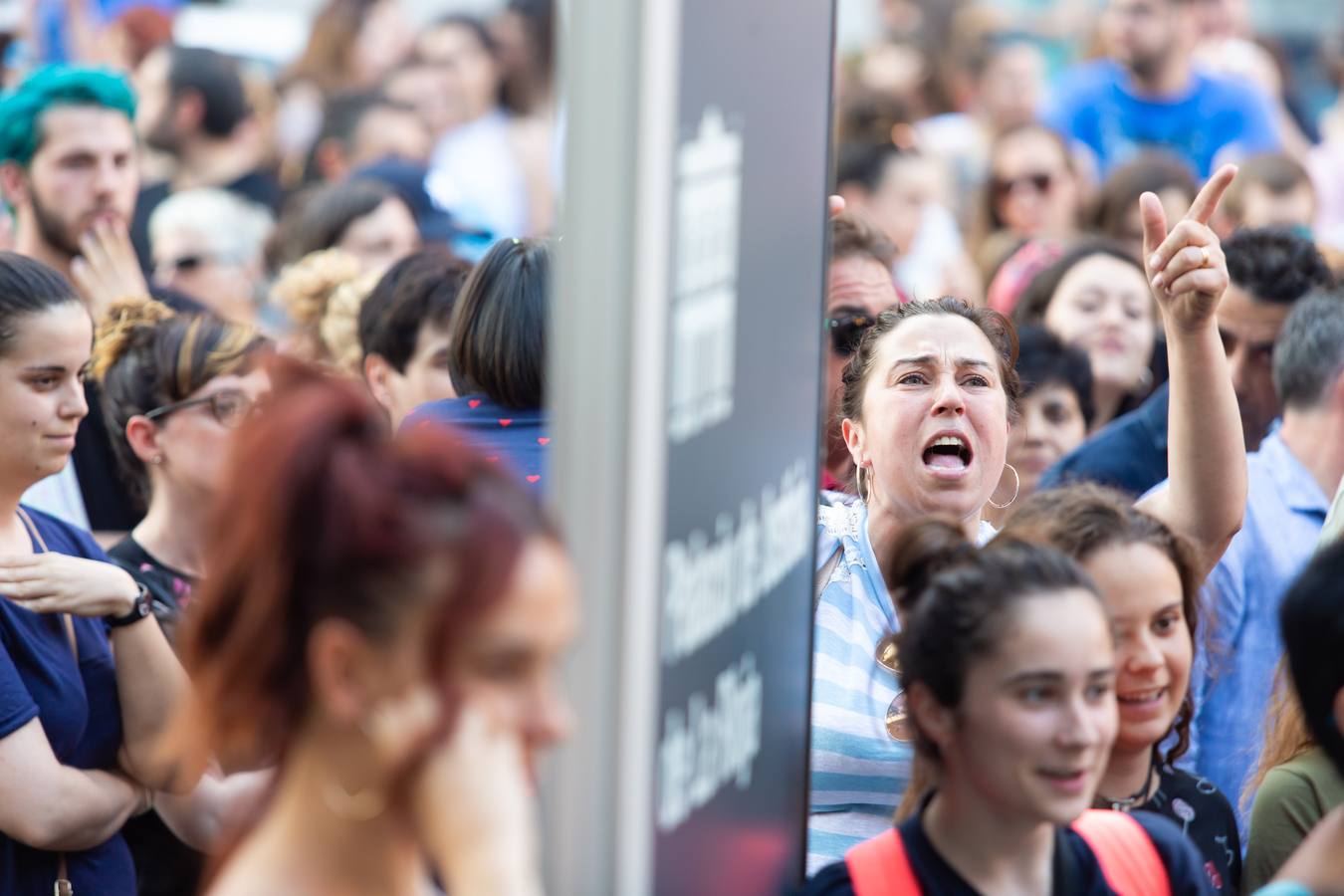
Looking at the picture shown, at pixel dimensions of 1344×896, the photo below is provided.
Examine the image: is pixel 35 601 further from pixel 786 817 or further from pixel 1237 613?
pixel 1237 613

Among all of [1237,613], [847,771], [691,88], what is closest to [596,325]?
[691,88]

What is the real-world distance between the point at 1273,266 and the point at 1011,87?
6164 mm

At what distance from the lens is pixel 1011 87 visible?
10641mm

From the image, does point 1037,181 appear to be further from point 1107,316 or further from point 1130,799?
point 1130,799

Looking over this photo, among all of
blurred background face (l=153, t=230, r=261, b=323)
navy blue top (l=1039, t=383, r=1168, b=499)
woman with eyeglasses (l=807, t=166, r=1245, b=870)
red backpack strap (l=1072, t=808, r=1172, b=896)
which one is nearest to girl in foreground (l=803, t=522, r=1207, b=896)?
red backpack strap (l=1072, t=808, r=1172, b=896)

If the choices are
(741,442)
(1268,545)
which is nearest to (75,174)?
(1268,545)

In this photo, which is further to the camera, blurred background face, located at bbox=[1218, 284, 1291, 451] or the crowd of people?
blurred background face, located at bbox=[1218, 284, 1291, 451]

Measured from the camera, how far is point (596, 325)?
164cm

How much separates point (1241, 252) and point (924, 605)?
2661mm

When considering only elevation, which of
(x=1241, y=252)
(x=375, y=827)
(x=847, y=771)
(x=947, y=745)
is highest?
(x=1241, y=252)

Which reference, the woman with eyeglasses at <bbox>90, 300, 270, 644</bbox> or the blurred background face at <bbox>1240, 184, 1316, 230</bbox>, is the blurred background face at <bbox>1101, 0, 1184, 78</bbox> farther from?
the woman with eyeglasses at <bbox>90, 300, 270, 644</bbox>

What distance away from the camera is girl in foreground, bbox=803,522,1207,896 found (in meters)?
2.28

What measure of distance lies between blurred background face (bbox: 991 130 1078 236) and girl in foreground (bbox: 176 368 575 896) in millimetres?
6882

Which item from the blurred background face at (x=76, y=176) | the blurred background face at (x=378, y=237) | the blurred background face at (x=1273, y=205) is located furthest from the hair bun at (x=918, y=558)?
the blurred background face at (x=1273, y=205)
